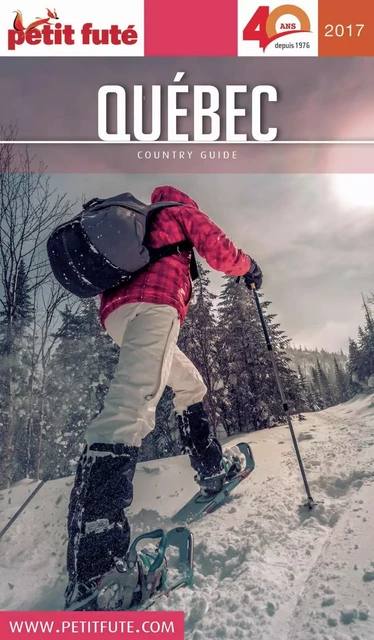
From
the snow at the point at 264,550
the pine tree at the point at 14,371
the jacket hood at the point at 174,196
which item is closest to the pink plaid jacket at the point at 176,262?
the jacket hood at the point at 174,196

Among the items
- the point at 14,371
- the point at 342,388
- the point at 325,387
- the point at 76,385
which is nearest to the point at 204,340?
the point at 76,385

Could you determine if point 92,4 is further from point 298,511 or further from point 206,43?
point 298,511

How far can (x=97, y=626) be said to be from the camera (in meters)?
1.58

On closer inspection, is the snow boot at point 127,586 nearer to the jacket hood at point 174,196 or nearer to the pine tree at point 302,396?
the jacket hood at point 174,196

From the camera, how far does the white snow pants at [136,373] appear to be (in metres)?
1.59

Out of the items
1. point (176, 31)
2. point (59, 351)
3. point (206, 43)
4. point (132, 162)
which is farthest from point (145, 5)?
point (59, 351)

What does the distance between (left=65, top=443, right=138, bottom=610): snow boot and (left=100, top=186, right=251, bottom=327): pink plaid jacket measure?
773mm

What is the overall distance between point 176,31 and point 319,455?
12.5 ft

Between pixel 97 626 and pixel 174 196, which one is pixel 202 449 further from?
pixel 174 196

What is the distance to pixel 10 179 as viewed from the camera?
565 centimetres

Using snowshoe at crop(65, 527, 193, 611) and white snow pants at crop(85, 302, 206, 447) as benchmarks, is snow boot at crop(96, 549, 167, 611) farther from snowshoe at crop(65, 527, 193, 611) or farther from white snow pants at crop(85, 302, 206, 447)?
white snow pants at crop(85, 302, 206, 447)

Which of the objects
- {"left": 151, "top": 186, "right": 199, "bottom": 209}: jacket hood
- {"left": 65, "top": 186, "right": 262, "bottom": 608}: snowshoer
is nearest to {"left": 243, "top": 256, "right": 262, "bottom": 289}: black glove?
{"left": 65, "top": 186, "right": 262, "bottom": 608}: snowshoer

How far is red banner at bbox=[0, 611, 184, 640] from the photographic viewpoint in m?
1.53

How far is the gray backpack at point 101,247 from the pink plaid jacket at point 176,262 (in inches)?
3.2
